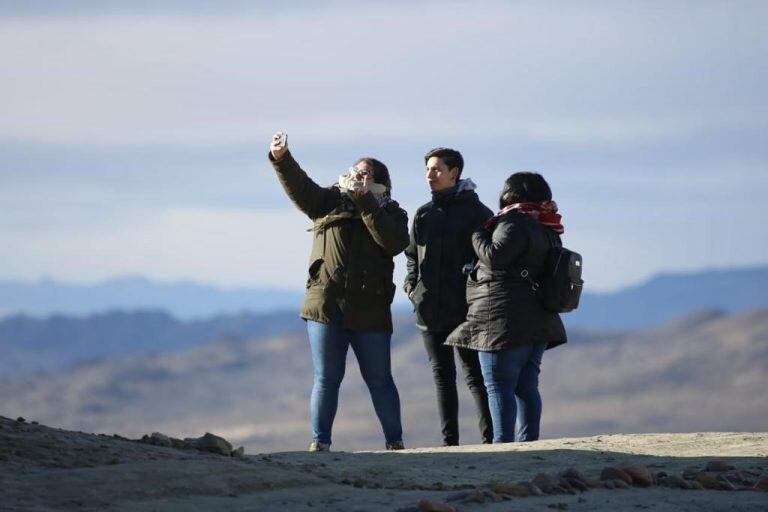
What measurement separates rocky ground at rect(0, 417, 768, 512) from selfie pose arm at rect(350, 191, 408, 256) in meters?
1.38

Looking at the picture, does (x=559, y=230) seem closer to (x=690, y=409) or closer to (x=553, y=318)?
(x=553, y=318)

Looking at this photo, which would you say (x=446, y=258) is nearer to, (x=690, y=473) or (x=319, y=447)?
(x=319, y=447)

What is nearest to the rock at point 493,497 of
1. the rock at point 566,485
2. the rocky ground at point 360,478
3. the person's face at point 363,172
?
the rocky ground at point 360,478

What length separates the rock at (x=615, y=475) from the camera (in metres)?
Result: 9.09

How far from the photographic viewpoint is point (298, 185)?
35.1ft

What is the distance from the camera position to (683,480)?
9.12 m

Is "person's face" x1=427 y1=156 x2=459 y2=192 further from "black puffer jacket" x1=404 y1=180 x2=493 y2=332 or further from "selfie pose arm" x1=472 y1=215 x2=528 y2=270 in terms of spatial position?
"selfie pose arm" x1=472 y1=215 x2=528 y2=270

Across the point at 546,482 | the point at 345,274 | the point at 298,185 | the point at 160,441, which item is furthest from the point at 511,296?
the point at 160,441

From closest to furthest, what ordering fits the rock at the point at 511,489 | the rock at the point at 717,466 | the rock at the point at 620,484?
the rock at the point at 511,489
the rock at the point at 620,484
the rock at the point at 717,466

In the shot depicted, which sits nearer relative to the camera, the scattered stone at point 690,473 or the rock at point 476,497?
the rock at point 476,497

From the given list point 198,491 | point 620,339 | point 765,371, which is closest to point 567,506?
point 198,491

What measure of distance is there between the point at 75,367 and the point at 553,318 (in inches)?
4818

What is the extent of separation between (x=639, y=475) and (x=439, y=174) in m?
2.95

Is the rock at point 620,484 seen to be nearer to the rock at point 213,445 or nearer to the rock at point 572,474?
the rock at point 572,474
